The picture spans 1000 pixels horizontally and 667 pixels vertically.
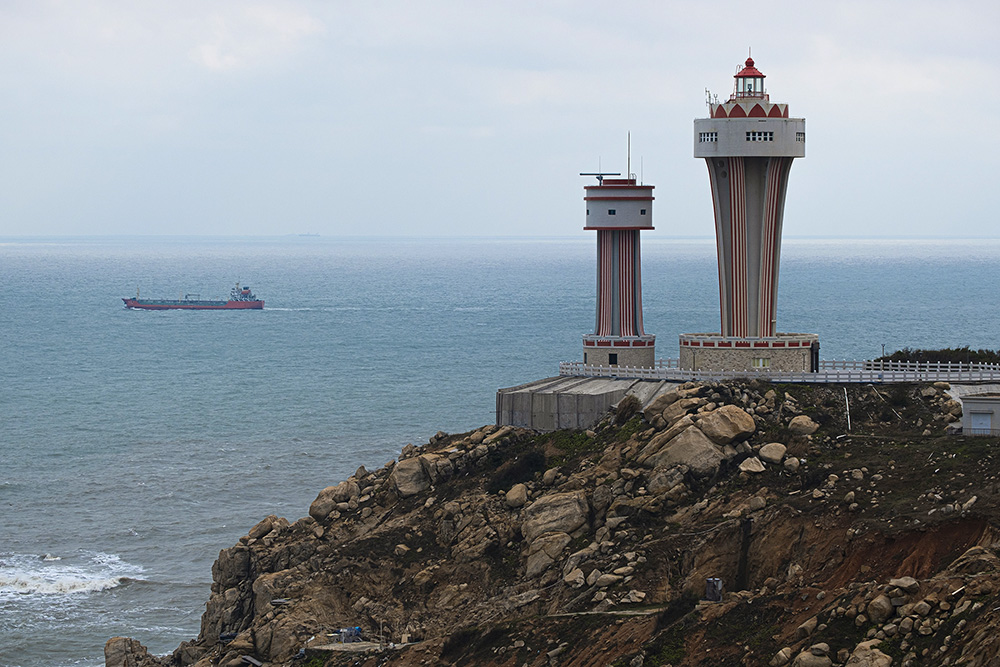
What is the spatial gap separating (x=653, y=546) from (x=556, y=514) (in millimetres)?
4167

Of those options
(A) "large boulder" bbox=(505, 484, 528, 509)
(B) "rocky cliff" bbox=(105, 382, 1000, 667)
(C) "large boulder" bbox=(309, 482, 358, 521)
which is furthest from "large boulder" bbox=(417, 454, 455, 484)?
(A) "large boulder" bbox=(505, 484, 528, 509)

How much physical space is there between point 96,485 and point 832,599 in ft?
171

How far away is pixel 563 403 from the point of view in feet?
167

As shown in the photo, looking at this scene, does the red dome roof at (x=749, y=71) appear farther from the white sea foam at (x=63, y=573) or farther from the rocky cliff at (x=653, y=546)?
the white sea foam at (x=63, y=573)

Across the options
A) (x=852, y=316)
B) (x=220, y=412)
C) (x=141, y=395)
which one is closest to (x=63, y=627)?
(x=220, y=412)

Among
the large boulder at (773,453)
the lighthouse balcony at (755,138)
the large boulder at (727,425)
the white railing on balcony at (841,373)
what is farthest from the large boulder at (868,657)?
the lighthouse balcony at (755,138)

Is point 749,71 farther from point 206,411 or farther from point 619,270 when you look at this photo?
point 206,411

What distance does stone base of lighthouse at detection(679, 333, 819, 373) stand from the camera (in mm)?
54188

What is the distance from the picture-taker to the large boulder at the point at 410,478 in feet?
161

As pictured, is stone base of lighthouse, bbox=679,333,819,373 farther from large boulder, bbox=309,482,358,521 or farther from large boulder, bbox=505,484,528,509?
large boulder, bbox=309,482,358,521

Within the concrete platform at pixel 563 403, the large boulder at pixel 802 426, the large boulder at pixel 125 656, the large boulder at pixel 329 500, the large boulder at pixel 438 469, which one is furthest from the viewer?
the concrete platform at pixel 563 403

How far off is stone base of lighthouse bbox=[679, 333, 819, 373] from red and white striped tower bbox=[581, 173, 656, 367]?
3026 millimetres

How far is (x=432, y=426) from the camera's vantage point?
298ft

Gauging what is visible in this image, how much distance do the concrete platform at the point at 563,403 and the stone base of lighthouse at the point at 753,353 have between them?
133 inches
